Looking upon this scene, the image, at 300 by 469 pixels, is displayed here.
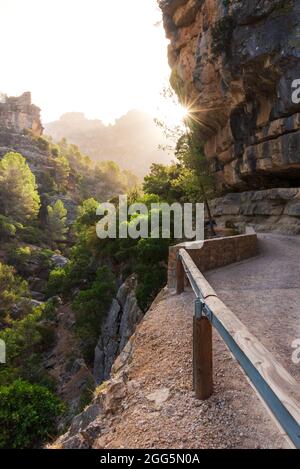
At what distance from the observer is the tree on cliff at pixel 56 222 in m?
56.1

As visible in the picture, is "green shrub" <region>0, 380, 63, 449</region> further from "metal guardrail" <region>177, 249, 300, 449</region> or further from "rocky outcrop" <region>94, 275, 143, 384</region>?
"metal guardrail" <region>177, 249, 300, 449</region>

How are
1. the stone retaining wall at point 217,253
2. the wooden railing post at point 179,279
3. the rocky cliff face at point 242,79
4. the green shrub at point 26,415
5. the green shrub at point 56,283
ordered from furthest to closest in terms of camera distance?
the green shrub at point 56,283, the rocky cliff face at point 242,79, the green shrub at point 26,415, the stone retaining wall at point 217,253, the wooden railing post at point 179,279

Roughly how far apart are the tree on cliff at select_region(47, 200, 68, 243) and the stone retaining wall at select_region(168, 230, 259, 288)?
1893 inches

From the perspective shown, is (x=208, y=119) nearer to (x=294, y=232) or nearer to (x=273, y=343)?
(x=294, y=232)

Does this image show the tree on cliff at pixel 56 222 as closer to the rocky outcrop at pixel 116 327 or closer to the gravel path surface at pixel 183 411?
the rocky outcrop at pixel 116 327

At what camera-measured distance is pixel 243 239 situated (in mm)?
11828

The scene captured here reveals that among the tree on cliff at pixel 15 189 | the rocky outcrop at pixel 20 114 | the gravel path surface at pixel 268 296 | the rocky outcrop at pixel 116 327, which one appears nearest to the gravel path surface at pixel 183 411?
the gravel path surface at pixel 268 296

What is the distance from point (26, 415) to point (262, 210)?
18.4 m

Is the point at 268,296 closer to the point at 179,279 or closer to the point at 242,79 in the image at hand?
the point at 179,279

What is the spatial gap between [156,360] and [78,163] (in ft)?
305

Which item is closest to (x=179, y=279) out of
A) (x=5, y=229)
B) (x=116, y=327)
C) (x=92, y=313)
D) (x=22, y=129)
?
(x=116, y=327)

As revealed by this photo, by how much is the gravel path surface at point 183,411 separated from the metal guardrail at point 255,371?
261 millimetres

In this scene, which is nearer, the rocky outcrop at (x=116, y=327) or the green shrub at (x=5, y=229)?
the rocky outcrop at (x=116, y=327)

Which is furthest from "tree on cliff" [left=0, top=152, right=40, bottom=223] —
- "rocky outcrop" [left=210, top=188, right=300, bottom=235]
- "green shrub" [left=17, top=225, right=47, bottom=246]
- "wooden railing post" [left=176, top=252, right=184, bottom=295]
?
"wooden railing post" [left=176, top=252, right=184, bottom=295]
